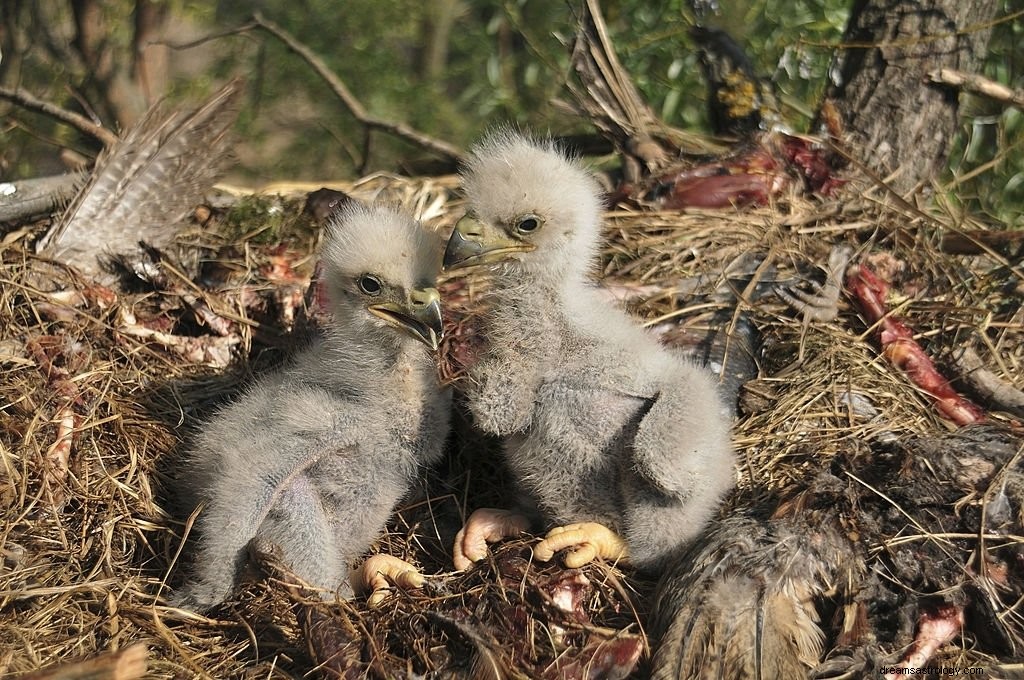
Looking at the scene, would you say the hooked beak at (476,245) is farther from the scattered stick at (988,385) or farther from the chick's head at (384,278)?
the scattered stick at (988,385)

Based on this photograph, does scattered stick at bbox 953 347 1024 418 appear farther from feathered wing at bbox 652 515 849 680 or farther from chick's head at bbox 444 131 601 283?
chick's head at bbox 444 131 601 283

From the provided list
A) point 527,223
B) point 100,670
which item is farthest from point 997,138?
point 100,670

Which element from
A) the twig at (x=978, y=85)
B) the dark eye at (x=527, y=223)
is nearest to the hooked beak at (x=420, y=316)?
the dark eye at (x=527, y=223)

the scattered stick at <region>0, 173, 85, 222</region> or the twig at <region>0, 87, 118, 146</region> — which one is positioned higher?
the twig at <region>0, 87, 118, 146</region>

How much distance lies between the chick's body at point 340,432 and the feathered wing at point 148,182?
124cm

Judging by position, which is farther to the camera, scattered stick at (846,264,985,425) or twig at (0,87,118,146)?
twig at (0,87,118,146)

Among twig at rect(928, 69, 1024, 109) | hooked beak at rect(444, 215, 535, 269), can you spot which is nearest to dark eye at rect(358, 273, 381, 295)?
hooked beak at rect(444, 215, 535, 269)

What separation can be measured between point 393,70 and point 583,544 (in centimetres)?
585

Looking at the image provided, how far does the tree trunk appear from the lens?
418cm

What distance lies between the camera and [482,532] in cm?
307

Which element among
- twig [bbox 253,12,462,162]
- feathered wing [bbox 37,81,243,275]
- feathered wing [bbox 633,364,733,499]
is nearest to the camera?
feathered wing [bbox 633,364,733,499]

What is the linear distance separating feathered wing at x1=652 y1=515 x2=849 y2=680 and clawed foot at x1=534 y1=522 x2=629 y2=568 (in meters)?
0.22

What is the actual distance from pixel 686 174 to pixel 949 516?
1845 millimetres

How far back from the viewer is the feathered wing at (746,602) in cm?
247
